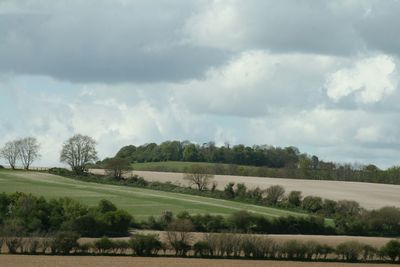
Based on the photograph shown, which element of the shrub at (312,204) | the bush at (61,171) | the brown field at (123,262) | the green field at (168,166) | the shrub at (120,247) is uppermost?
the green field at (168,166)

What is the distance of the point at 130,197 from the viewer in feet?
370

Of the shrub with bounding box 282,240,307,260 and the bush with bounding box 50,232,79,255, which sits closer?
the bush with bounding box 50,232,79,255

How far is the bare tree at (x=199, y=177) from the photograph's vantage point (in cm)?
12769

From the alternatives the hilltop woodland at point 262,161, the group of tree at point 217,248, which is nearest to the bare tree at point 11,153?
the hilltop woodland at point 262,161

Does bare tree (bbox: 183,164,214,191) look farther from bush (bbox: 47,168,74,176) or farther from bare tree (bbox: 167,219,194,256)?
bare tree (bbox: 167,219,194,256)

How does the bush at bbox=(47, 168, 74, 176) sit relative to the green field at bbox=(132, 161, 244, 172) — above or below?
below

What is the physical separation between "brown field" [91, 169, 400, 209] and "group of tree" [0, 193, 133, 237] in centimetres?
3526

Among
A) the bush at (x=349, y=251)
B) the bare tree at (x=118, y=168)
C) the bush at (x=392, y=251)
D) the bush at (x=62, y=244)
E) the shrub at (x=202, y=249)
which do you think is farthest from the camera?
the bare tree at (x=118, y=168)

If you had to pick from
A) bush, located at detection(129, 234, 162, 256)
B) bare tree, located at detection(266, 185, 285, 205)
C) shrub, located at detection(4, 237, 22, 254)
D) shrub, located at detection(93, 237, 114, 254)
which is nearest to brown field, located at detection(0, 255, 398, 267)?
shrub, located at detection(93, 237, 114, 254)

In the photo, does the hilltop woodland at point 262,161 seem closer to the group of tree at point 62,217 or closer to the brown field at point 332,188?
the brown field at point 332,188

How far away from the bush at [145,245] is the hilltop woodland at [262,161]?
84140 millimetres

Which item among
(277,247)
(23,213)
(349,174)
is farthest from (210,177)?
(277,247)

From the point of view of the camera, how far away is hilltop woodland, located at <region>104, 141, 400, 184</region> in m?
155

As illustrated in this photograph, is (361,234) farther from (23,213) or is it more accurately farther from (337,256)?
(23,213)
